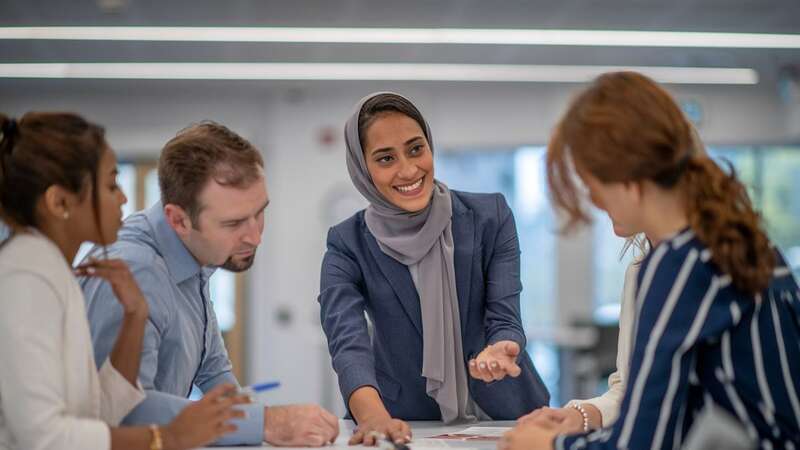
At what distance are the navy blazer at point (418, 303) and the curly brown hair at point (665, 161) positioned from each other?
0.91m

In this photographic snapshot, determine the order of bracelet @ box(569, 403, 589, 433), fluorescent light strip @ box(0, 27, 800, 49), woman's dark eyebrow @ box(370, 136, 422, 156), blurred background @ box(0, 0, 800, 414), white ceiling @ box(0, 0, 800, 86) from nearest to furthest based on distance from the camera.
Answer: bracelet @ box(569, 403, 589, 433), woman's dark eyebrow @ box(370, 136, 422, 156), white ceiling @ box(0, 0, 800, 86), fluorescent light strip @ box(0, 27, 800, 49), blurred background @ box(0, 0, 800, 414)

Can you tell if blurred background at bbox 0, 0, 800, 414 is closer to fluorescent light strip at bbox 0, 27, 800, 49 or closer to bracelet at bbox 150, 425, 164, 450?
fluorescent light strip at bbox 0, 27, 800, 49

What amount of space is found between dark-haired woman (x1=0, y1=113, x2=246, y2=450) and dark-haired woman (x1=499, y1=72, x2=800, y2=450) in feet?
2.30

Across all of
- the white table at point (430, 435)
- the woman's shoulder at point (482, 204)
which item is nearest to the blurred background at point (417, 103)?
the woman's shoulder at point (482, 204)

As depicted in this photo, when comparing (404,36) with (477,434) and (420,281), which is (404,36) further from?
(477,434)

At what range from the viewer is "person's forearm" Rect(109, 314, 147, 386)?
1.78 meters

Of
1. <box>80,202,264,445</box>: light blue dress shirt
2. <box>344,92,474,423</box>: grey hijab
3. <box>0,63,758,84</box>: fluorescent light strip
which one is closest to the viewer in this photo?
<box>80,202,264,445</box>: light blue dress shirt

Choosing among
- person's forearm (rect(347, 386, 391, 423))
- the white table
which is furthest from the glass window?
person's forearm (rect(347, 386, 391, 423))

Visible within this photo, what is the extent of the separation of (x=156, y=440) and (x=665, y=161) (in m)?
0.93

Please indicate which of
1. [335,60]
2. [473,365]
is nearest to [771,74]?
[335,60]

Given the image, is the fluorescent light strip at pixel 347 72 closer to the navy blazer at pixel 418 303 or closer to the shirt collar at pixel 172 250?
the navy blazer at pixel 418 303

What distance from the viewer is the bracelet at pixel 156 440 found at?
1548mm

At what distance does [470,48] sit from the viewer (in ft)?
23.0

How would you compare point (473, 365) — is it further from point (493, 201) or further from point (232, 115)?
point (232, 115)
